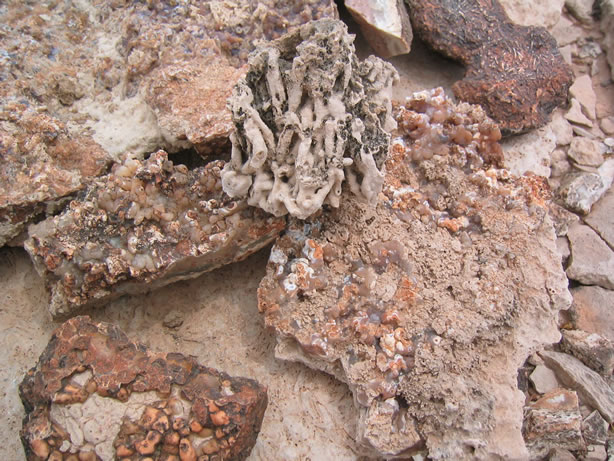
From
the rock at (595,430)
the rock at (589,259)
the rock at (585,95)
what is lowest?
the rock at (595,430)

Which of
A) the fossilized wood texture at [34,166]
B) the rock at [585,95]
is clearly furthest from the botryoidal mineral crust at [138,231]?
the rock at [585,95]

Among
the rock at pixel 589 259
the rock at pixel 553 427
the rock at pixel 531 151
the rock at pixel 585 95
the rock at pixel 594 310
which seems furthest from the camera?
the rock at pixel 585 95

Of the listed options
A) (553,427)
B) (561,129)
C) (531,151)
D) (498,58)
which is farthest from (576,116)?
(553,427)

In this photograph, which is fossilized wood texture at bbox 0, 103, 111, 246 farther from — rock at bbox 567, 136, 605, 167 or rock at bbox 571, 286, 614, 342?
rock at bbox 567, 136, 605, 167

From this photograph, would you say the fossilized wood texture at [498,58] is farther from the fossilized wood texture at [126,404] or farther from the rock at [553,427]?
the fossilized wood texture at [126,404]

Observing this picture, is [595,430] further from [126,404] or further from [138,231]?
[138,231]

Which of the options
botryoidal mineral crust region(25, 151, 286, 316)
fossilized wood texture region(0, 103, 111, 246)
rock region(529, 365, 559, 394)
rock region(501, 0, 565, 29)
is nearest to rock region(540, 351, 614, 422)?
rock region(529, 365, 559, 394)
